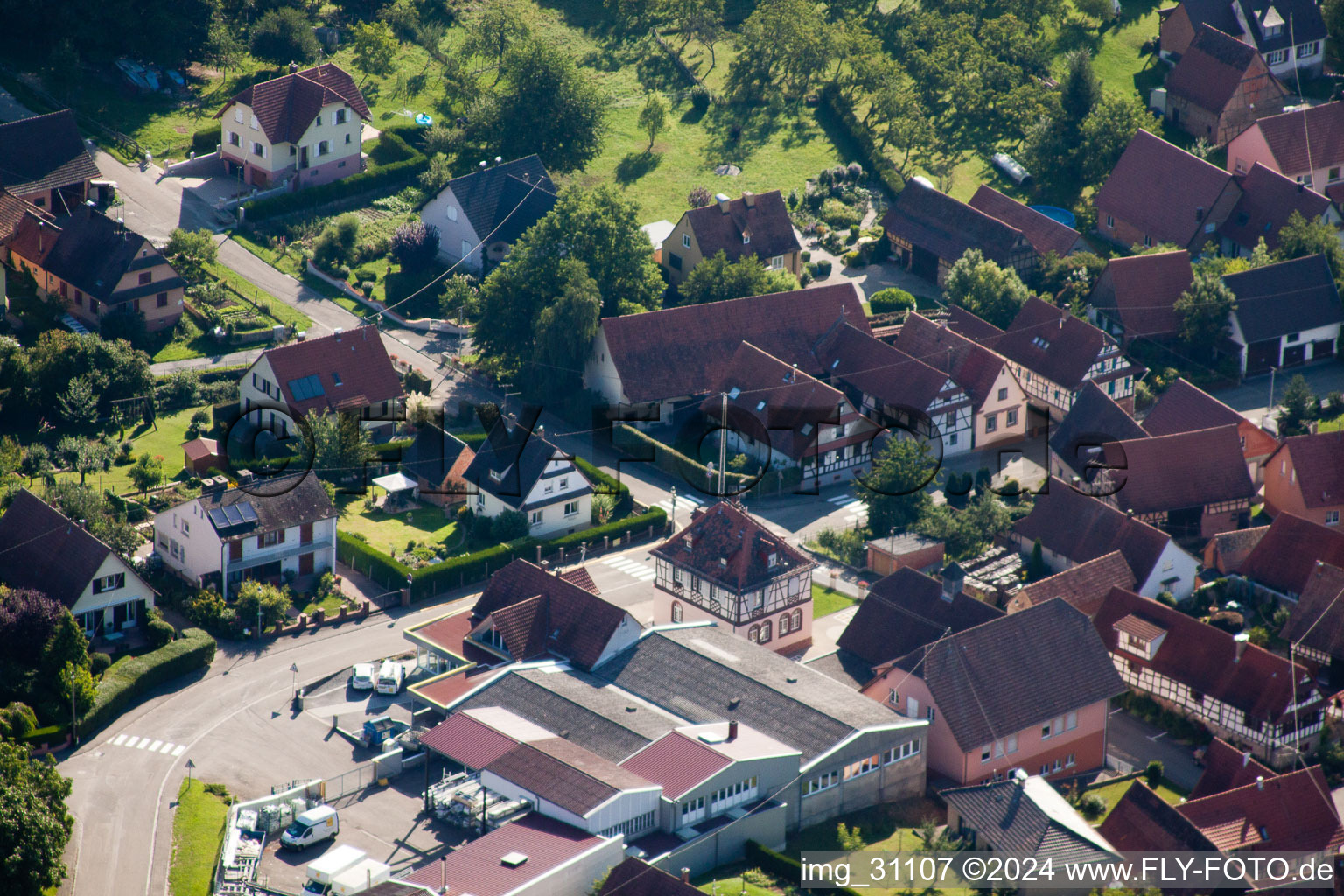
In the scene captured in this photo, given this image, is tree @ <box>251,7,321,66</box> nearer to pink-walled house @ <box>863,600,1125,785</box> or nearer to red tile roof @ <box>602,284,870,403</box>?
red tile roof @ <box>602,284,870,403</box>

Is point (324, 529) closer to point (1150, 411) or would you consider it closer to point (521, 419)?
point (521, 419)

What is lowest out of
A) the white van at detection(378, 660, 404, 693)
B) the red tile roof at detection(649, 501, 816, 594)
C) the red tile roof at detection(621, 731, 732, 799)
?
the white van at detection(378, 660, 404, 693)

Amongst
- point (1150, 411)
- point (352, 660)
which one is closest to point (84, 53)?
point (352, 660)

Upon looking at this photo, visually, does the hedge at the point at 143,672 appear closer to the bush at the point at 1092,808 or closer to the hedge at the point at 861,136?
the bush at the point at 1092,808

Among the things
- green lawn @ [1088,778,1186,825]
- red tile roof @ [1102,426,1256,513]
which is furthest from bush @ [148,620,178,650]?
red tile roof @ [1102,426,1256,513]

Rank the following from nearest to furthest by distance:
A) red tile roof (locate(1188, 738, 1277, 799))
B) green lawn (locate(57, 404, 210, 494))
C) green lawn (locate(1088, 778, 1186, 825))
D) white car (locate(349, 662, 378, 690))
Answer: red tile roof (locate(1188, 738, 1277, 799))
green lawn (locate(1088, 778, 1186, 825))
white car (locate(349, 662, 378, 690))
green lawn (locate(57, 404, 210, 494))

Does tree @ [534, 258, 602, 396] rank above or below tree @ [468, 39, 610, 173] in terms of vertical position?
below

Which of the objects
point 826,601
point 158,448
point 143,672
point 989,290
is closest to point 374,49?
point 158,448
